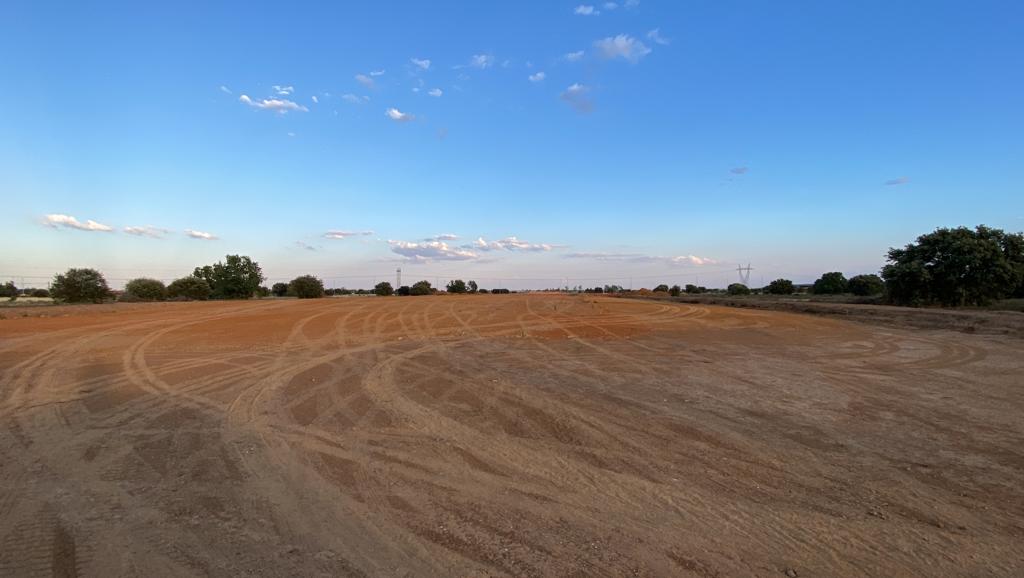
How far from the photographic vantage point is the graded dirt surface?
3.43m

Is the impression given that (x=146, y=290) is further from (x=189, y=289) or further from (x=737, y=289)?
(x=737, y=289)

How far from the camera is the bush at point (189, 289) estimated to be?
52.2 metres

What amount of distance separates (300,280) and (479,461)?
57601mm

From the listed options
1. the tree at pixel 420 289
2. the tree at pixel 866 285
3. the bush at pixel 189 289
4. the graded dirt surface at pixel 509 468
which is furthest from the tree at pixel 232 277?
the tree at pixel 866 285

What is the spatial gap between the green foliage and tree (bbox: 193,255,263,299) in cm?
5632

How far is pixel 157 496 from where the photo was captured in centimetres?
439

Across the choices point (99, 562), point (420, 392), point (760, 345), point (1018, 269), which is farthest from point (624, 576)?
point (1018, 269)

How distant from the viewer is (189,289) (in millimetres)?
53000

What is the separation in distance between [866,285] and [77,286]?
8507 centimetres

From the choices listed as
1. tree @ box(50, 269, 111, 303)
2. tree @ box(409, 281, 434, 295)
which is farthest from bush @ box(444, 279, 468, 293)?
tree @ box(50, 269, 111, 303)

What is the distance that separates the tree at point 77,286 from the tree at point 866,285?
268ft

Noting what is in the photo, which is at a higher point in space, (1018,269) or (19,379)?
(1018,269)

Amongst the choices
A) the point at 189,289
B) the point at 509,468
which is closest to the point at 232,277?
the point at 189,289

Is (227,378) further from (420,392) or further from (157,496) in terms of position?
(157,496)
